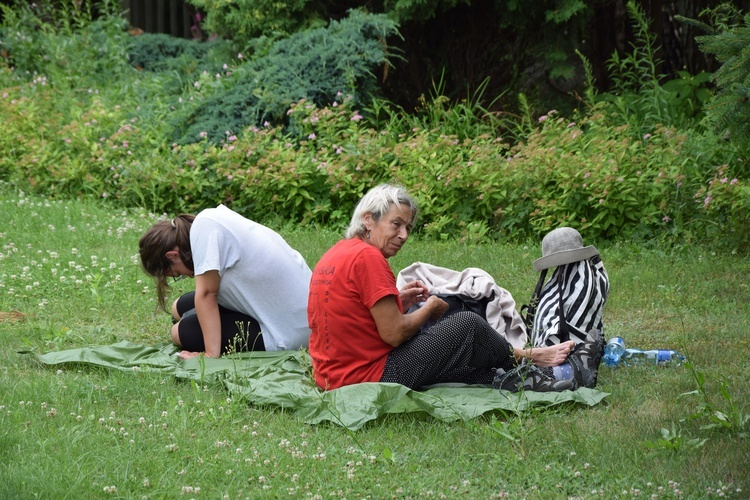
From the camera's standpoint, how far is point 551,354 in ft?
15.5

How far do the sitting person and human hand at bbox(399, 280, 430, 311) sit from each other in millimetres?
252

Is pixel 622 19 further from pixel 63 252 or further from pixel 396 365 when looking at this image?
pixel 396 365

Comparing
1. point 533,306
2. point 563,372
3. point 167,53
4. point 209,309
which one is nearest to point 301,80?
point 167,53

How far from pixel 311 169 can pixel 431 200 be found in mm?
1230

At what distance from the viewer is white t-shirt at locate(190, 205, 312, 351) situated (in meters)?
5.08

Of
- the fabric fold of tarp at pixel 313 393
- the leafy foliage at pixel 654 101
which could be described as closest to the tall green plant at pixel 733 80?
the fabric fold of tarp at pixel 313 393

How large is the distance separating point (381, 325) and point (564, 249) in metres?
1.19

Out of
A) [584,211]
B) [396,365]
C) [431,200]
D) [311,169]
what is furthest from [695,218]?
[396,365]

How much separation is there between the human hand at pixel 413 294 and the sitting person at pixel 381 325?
0.83ft

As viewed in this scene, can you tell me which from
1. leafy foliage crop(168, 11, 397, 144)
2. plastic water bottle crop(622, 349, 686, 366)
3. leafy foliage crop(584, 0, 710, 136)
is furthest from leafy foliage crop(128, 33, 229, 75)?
plastic water bottle crop(622, 349, 686, 366)

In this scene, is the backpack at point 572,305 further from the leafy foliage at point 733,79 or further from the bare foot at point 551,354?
the leafy foliage at point 733,79

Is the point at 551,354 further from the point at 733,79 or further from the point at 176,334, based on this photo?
the point at 176,334

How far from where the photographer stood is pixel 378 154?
28.7ft

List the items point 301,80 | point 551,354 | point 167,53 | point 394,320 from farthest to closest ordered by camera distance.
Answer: point 167,53, point 301,80, point 551,354, point 394,320
